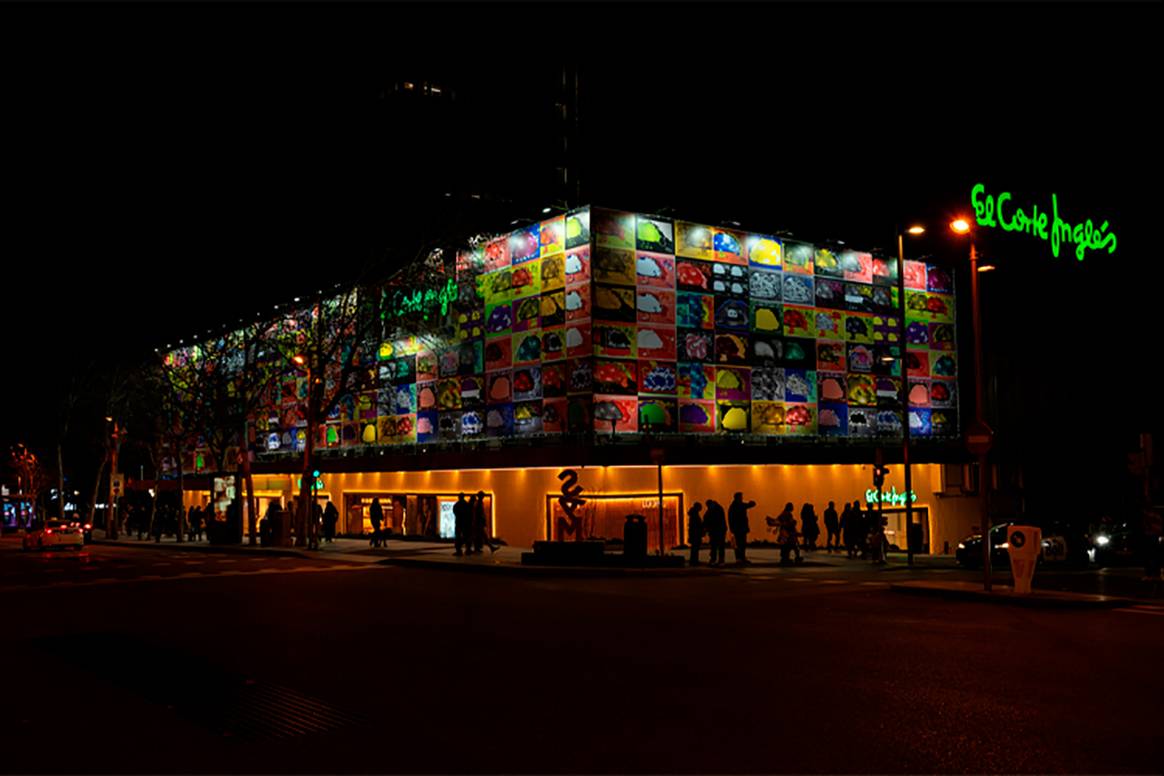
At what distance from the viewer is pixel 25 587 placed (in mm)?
22984

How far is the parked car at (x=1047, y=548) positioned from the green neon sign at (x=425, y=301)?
2171 centimetres

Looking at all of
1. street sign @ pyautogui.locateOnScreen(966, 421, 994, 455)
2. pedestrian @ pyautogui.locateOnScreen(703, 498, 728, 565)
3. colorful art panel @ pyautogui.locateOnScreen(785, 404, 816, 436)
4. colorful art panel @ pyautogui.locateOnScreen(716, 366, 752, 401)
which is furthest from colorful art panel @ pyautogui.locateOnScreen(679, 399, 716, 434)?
street sign @ pyautogui.locateOnScreen(966, 421, 994, 455)

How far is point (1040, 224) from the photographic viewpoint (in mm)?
40656

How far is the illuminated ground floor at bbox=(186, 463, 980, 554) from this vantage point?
34625 mm

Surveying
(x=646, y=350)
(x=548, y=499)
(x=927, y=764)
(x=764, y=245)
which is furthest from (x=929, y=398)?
(x=927, y=764)

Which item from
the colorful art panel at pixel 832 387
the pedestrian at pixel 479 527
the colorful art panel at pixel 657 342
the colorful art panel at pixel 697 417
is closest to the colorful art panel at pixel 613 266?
the colorful art panel at pixel 657 342

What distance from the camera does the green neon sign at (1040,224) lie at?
38.3 m

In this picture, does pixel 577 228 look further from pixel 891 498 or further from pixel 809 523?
pixel 891 498

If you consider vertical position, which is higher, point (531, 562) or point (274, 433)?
point (274, 433)

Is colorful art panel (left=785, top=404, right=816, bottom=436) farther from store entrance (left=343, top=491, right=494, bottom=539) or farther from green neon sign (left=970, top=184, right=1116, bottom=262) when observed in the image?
store entrance (left=343, top=491, right=494, bottom=539)

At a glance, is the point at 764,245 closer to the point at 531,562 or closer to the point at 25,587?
the point at 531,562

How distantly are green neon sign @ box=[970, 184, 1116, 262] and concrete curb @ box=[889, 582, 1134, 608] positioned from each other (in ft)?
71.4

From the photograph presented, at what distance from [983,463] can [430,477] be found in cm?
2494

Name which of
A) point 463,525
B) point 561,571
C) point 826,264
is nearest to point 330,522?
point 463,525
